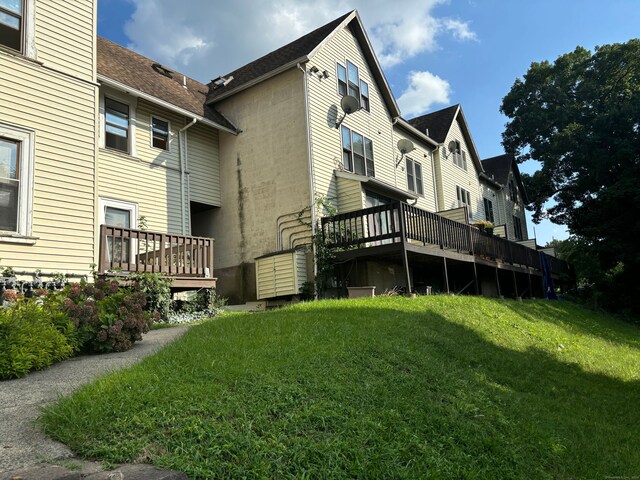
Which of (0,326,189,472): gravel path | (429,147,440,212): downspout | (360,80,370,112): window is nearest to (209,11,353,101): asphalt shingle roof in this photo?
(360,80,370,112): window

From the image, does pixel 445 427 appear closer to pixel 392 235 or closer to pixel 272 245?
pixel 392 235

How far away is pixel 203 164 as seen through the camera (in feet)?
54.1

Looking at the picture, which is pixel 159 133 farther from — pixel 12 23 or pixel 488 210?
pixel 488 210

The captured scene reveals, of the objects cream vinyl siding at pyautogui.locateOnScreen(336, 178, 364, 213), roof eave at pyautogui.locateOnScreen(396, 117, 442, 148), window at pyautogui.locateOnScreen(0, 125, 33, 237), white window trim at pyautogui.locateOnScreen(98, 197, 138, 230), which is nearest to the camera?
window at pyautogui.locateOnScreen(0, 125, 33, 237)

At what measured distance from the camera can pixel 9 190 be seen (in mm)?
9117

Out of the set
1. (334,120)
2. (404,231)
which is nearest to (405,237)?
(404,231)

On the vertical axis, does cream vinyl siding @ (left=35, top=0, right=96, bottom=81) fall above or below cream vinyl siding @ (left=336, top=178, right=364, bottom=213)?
above

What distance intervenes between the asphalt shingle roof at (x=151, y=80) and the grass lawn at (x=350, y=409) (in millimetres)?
8748

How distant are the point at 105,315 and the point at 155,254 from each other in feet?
13.6

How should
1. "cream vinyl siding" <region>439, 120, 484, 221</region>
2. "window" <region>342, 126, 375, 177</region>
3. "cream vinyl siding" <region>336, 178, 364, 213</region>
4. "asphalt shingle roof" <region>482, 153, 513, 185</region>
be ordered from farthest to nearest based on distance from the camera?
1. "asphalt shingle roof" <region>482, 153, 513, 185</region>
2. "cream vinyl siding" <region>439, 120, 484, 221</region>
3. "window" <region>342, 126, 375, 177</region>
4. "cream vinyl siding" <region>336, 178, 364, 213</region>

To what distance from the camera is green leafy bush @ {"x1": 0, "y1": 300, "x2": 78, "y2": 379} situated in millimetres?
5293

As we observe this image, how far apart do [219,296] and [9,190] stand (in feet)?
25.6

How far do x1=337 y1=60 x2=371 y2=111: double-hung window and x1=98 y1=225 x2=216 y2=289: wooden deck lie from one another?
8.77 meters

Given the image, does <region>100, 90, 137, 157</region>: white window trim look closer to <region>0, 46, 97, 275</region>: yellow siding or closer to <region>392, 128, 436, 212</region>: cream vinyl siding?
<region>0, 46, 97, 275</region>: yellow siding
